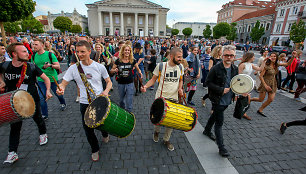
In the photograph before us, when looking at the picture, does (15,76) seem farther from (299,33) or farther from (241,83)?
(299,33)

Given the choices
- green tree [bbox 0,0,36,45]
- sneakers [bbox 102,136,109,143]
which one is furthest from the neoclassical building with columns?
sneakers [bbox 102,136,109,143]

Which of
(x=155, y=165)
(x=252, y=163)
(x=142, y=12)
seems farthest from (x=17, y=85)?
(x=142, y=12)

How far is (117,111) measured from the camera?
2529 millimetres

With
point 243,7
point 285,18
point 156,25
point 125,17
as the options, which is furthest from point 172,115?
point 243,7

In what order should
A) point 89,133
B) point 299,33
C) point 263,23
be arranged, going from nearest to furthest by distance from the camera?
point 89,133 → point 299,33 → point 263,23

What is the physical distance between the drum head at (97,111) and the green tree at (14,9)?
15716 mm

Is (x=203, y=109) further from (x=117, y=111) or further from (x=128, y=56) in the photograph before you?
(x=117, y=111)

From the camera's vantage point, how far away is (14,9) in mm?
13023

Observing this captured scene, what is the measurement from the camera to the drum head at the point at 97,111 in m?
2.36

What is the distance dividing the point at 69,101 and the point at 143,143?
3678 millimetres

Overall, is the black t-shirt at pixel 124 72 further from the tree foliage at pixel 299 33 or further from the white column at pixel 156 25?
the white column at pixel 156 25

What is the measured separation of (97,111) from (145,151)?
58.6 inches

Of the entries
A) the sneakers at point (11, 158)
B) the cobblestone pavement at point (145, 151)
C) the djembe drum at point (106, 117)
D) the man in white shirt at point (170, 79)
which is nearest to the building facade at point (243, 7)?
the cobblestone pavement at point (145, 151)

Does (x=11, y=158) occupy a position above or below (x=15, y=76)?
below
